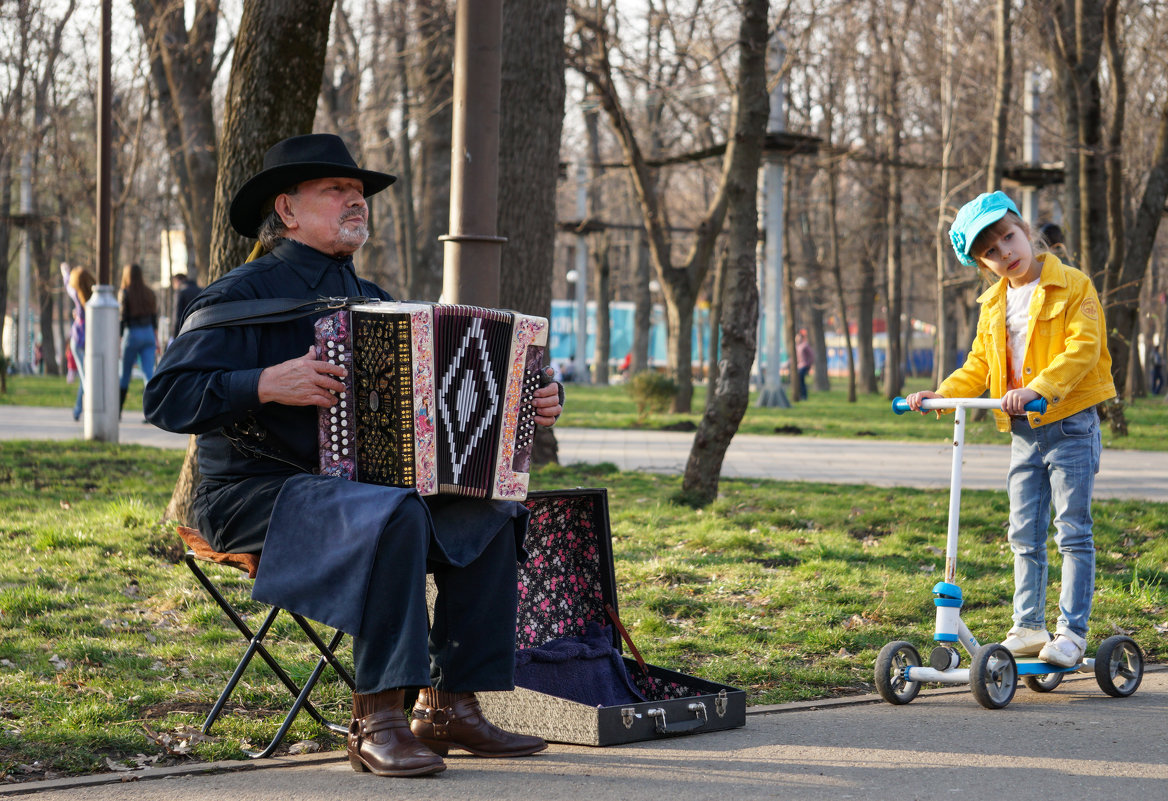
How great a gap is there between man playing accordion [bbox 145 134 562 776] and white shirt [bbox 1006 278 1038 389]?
198 cm

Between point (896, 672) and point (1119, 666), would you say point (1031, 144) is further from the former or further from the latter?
point (896, 672)

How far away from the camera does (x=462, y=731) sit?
415 cm

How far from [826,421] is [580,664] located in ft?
56.2

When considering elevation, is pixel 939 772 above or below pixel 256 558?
below

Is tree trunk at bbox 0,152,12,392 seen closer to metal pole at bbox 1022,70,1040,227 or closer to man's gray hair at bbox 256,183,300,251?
metal pole at bbox 1022,70,1040,227

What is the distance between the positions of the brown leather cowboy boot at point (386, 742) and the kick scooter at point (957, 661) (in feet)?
6.09

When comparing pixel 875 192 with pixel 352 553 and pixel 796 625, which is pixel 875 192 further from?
pixel 352 553

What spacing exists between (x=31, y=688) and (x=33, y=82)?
81.6ft

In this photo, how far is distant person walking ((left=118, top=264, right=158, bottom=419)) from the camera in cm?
1511

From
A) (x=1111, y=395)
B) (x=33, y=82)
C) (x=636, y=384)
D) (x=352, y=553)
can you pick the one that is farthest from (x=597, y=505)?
(x=33, y=82)

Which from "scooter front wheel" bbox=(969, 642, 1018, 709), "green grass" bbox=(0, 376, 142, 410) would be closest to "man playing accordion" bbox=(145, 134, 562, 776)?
"scooter front wheel" bbox=(969, 642, 1018, 709)

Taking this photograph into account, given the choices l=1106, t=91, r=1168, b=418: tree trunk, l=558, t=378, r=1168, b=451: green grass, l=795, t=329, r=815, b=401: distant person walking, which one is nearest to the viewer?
l=1106, t=91, r=1168, b=418: tree trunk

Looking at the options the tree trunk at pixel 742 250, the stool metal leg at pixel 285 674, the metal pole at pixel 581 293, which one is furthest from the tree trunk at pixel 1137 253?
the metal pole at pixel 581 293

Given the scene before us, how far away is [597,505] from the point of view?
4.89 m
